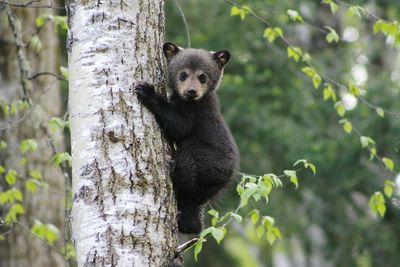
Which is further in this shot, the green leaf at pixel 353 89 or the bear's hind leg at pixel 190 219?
the green leaf at pixel 353 89

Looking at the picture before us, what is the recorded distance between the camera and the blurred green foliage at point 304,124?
1298 cm

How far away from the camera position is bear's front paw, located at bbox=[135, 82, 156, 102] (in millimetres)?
5203

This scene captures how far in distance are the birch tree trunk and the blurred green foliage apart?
7232 mm

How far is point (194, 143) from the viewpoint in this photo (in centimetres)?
684

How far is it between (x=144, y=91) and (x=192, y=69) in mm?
2490

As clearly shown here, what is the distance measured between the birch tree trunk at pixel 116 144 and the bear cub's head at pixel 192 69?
1.77 m

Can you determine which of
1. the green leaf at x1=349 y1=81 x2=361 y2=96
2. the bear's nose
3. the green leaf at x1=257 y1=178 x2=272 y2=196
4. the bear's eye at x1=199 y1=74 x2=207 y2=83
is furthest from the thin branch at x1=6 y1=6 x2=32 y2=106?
the green leaf at x1=349 y1=81 x2=361 y2=96

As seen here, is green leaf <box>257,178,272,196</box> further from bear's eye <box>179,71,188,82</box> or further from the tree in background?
the tree in background

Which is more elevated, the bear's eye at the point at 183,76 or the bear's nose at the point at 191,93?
the bear's nose at the point at 191,93

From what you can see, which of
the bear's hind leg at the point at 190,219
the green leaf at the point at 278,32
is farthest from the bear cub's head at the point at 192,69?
the bear's hind leg at the point at 190,219

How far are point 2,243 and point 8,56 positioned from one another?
243 cm

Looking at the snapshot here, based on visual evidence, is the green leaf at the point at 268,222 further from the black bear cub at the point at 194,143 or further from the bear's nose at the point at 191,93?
the bear's nose at the point at 191,93

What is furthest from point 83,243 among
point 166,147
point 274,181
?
point 274,181

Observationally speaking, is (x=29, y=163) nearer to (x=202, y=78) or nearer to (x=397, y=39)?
(x=202, y=78)
